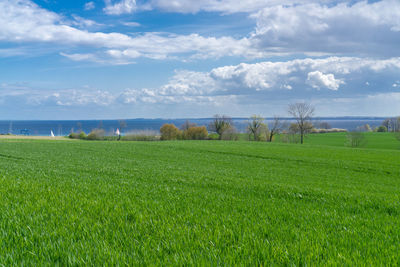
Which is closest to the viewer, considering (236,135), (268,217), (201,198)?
(268,217)

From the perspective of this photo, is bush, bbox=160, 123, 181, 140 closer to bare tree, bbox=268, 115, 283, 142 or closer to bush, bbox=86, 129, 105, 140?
bush, bbox=86, 129, 105, 140

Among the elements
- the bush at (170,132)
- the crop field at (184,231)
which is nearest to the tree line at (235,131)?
the bush at (170,132)

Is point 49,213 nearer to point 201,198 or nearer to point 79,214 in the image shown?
point 79,214

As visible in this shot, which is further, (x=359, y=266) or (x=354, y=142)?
(x=354, y=142)

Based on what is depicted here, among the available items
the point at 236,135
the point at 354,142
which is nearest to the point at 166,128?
the point at 236,135

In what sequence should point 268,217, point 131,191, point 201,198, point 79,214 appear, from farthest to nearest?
point 131,191
point 201,198
point 268,217
point 79,214

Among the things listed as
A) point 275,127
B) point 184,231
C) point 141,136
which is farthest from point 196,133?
point 184,231

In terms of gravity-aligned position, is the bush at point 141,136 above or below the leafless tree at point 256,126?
below

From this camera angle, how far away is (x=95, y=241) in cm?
438

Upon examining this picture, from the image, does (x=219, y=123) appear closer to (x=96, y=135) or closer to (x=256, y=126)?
(x=256, y=126)

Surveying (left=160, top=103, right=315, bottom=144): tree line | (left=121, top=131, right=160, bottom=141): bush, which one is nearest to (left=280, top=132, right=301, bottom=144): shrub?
(left=160, top=103, right=315, bottom=144): tree line

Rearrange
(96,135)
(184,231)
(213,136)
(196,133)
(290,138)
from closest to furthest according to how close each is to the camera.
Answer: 1. (184,231)
2. (96,135)
3. (290,138)
4. (196,133)
5. (213,136)

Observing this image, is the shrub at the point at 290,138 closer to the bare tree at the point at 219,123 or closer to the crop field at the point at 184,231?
the bare tree at the point at 219,123

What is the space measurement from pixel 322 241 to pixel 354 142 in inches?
4314
